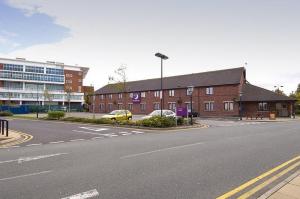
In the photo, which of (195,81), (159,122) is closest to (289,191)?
(159,122)

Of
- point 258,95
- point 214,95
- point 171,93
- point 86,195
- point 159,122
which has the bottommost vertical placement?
point 86,195

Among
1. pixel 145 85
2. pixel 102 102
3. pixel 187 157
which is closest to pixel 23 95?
pixel 102 102

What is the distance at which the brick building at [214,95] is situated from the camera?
5178cm

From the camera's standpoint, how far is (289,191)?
6.18 meters

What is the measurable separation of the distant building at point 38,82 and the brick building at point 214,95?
35294 millimetres

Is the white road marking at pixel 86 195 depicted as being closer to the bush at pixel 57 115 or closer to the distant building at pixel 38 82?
the bush at pixel 57 115

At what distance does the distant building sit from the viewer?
323ft

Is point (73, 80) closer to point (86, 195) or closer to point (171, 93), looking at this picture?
point (171, 93)

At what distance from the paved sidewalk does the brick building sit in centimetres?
3828

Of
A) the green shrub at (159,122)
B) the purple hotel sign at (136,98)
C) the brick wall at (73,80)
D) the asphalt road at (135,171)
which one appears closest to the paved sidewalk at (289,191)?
the asphalt road at (135,171)

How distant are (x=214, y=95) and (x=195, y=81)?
6716mm

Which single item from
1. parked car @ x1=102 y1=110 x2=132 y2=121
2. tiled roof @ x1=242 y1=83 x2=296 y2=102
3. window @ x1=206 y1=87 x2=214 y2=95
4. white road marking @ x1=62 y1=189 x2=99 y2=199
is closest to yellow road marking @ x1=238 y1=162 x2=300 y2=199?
white road marking @ x1=62 y1=189 x2=99 y2=199

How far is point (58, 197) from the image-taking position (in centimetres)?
602

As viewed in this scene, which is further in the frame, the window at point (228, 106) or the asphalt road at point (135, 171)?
the window at point (228, 106)
